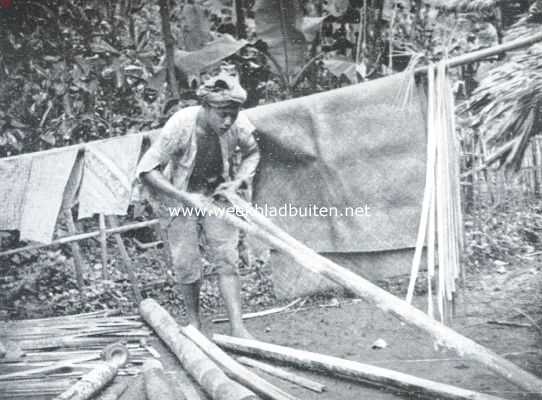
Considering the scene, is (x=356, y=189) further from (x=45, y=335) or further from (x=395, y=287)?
(x=45, y=335)

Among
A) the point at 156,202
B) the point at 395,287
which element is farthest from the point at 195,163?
the point at 395,287

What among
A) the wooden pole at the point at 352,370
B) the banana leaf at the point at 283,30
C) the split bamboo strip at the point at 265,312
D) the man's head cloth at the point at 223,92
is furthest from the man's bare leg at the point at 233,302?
the banana leaf at the point at 283,30

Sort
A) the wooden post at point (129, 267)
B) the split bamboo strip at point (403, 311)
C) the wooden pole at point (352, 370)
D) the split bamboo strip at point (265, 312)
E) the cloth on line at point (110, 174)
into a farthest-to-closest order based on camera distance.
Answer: the wooden post at point (129, 267) → the split bamboo strip at point (265, 312) → the cloth on line at point (110, 174) → the wooden pole at point (352, 370) → the split bamboo strip at point (403, 311)

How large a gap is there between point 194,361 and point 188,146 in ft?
4.24

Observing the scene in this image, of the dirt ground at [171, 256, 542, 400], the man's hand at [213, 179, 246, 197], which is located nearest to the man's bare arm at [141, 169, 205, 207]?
the man's hand at [213, 179, 246, 197]

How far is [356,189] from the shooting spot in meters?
3.13

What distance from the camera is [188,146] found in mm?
3502

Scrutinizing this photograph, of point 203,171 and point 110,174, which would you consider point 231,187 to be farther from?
point 110,174

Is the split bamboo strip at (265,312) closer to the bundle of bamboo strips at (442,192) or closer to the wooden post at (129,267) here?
the wooden post at (129,267)

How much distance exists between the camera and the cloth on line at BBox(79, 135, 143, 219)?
3.90m

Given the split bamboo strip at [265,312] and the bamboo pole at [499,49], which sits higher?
the bamboo pole at [499,49]

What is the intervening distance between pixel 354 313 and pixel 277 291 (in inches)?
30.7

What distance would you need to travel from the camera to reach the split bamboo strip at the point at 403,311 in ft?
5.72

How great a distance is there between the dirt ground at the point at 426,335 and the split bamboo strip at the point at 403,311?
57cm
